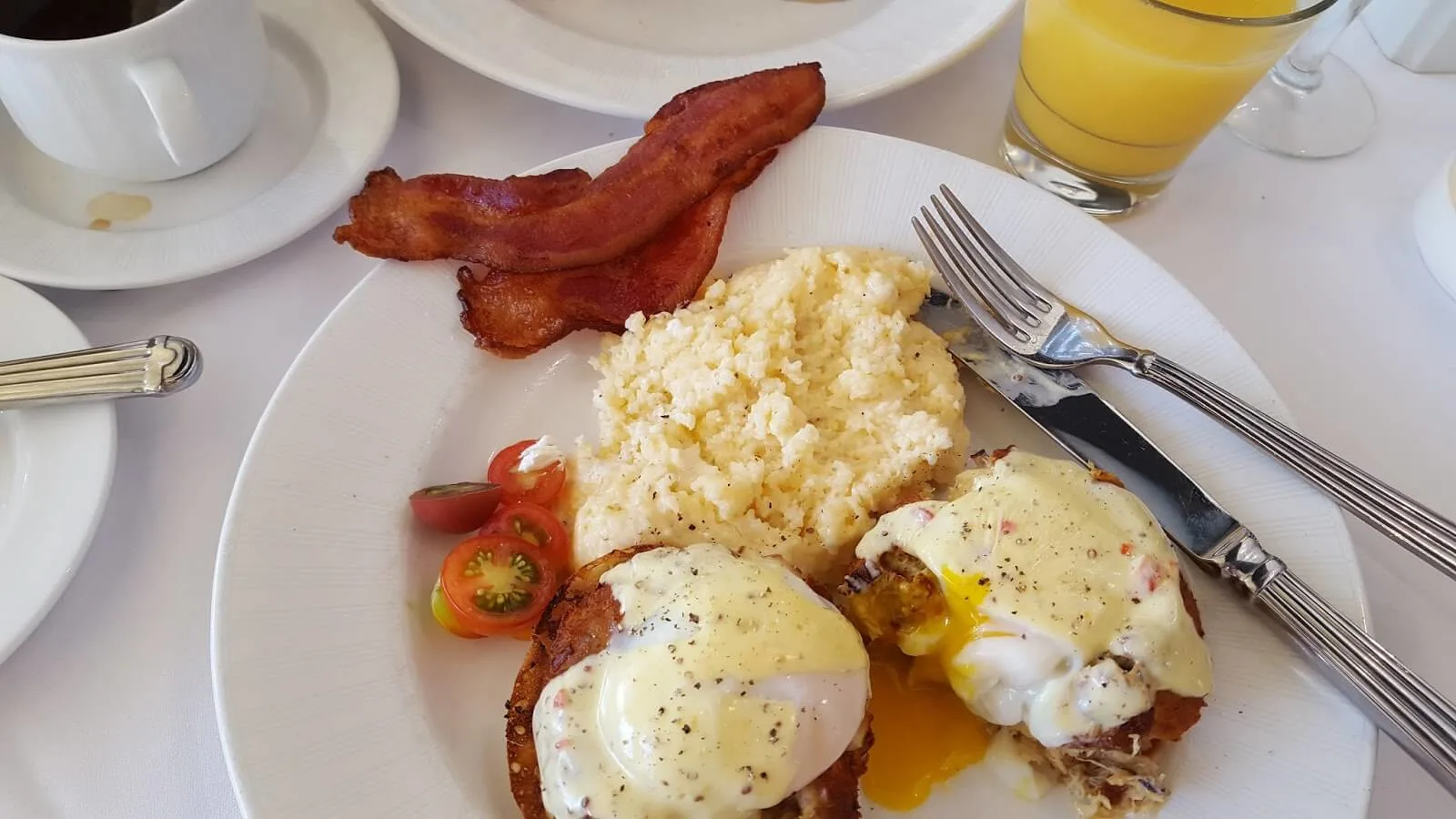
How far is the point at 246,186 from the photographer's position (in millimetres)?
1882

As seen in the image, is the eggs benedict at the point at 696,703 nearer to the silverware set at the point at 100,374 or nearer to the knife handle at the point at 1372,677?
the knife handle at the point at 1372,677

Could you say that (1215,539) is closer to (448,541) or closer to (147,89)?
(448,541)

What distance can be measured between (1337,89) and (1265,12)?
625 millimetres

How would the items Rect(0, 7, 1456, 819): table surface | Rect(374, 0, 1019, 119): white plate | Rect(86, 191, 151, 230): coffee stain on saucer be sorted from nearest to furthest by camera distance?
Rect(0, 7, 1456, 819): table surface, Rect(86, 191, 151, 230): coffee stain on saucer, Rect(374, 0, 1019, 119): white plate

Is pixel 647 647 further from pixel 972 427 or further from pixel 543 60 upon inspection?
pixel 543 60

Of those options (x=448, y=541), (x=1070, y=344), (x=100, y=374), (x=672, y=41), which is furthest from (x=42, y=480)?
(x=1070, y=344)

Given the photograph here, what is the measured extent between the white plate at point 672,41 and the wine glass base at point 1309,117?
0.68 metres

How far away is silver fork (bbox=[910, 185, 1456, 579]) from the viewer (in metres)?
1.45

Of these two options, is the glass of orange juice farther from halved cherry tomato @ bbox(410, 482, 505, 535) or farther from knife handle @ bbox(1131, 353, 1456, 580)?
halved cherry tomato @ bbox(410, 482, 505, 535)

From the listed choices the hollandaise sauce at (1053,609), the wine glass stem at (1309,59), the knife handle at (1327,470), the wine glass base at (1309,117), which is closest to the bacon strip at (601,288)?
the hollandaise sauce at (1053,609)

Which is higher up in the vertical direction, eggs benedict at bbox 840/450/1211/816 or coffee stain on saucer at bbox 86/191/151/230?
eggs benedict at bbox 840/450/1211/816

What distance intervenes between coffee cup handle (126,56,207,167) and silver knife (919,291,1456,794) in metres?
1.36

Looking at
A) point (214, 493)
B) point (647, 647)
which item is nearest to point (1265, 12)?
point (647, 647)

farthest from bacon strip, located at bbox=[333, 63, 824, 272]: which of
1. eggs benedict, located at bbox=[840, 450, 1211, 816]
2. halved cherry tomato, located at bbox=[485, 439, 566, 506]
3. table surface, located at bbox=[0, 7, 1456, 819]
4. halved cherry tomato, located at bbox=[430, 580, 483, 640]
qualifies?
eggs benedict, located at bbox=[840, 450, 1211, 816]
